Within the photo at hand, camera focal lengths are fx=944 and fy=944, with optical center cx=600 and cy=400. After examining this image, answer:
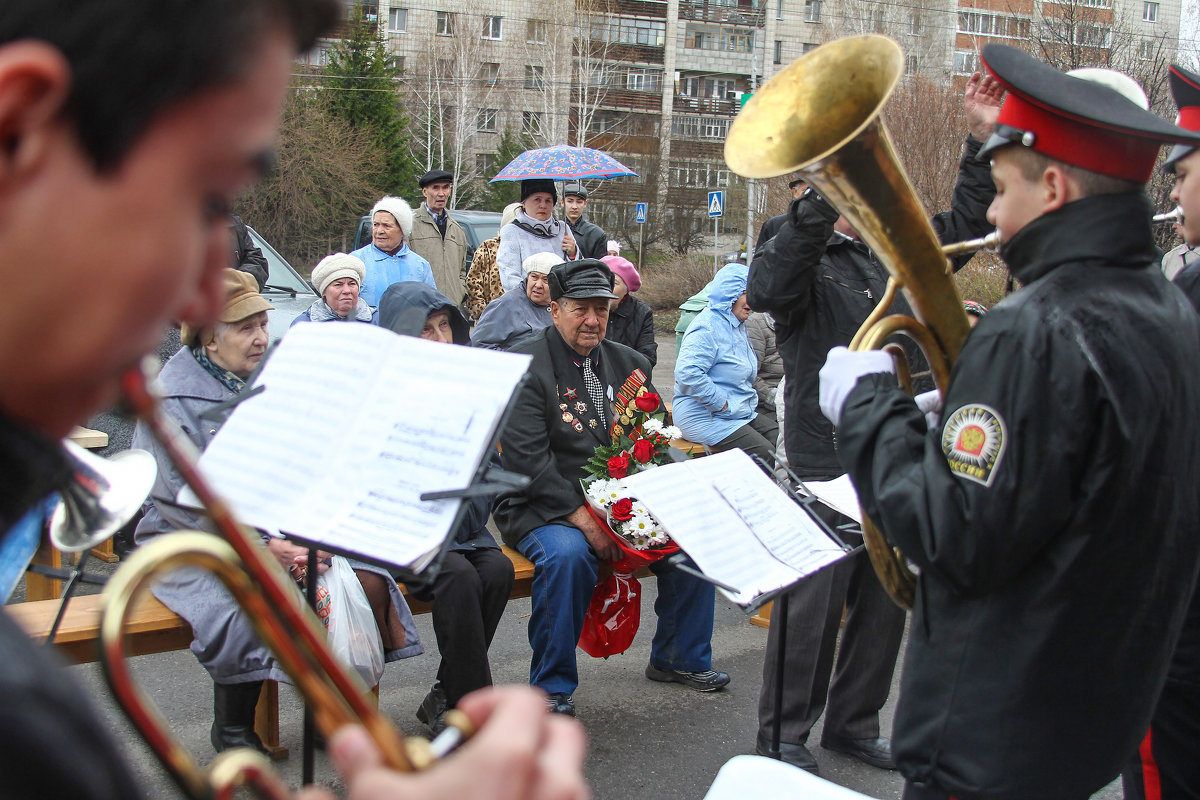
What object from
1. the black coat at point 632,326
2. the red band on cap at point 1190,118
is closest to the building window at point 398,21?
the black coat at point 632,326

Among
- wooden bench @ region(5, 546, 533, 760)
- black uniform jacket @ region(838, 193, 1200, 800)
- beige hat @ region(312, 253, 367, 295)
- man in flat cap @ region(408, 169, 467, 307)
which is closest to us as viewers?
black uniform jacket @ region(838, 193, 1200, 800)

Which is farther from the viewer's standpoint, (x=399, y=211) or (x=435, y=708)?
(x=399, y=211)

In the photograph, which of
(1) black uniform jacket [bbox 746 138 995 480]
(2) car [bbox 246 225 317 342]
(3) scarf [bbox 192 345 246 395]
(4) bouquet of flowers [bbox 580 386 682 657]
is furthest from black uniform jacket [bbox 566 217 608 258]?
(3) scarf [bbox 192 345 246 395]

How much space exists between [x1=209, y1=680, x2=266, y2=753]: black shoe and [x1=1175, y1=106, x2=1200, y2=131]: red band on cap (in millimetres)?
3311

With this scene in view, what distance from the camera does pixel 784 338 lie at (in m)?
3.65

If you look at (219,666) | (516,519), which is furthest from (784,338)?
(219,666)

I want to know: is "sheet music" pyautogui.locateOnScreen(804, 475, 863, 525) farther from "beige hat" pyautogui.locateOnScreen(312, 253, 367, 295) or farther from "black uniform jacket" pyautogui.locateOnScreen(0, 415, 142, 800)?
A: "beige hat" pyautogui.locateOnScreen(312, 253, 367, 295)

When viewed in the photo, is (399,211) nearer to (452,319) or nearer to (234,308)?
(452,319)

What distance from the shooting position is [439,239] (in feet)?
25.7

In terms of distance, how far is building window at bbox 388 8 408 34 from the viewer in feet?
131

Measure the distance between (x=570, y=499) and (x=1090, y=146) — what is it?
2486 millimetres

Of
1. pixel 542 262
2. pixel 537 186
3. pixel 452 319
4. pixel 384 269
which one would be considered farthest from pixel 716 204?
pixel 452 319

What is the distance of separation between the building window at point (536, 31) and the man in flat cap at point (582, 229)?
33.8m

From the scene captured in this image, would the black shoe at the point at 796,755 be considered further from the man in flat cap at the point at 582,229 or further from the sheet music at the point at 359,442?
the man in flat cap at the point at 582,229
